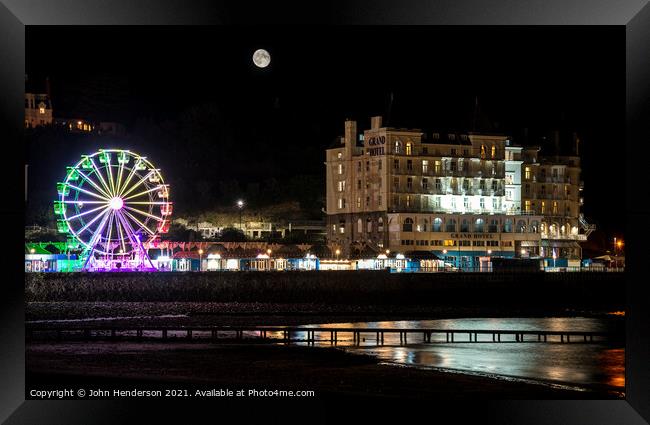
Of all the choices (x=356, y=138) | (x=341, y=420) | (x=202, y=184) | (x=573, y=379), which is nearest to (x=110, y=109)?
(x=202, y=184)

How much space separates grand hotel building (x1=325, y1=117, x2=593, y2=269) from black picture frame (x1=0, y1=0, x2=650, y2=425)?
52.8 metres

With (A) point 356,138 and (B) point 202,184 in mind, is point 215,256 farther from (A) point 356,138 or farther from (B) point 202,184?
(B) point 202,184

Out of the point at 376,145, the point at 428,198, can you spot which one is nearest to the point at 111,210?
the point at 376,145

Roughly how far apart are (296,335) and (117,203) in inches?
706

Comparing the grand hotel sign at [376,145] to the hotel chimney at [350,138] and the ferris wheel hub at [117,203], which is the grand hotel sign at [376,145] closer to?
the hotel chimney at [350,138]

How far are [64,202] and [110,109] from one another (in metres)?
54.8

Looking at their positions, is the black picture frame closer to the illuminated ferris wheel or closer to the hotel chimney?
the illuminated ferris wheel

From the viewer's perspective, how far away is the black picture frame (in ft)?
35.4

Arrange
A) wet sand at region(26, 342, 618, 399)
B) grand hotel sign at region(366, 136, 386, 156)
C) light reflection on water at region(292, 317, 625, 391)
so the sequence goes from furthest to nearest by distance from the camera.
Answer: grand hotel sign at region(366, 136, 386, 156) < light reflection on water at region(292, 317, 625, 391) < wet sand at region(26, 342, 618, 399)

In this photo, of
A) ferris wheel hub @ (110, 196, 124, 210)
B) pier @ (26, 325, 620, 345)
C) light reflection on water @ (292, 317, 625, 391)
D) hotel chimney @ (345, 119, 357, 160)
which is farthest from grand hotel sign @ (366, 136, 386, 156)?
light reflection on water @ (292, 317, 625, 391)
